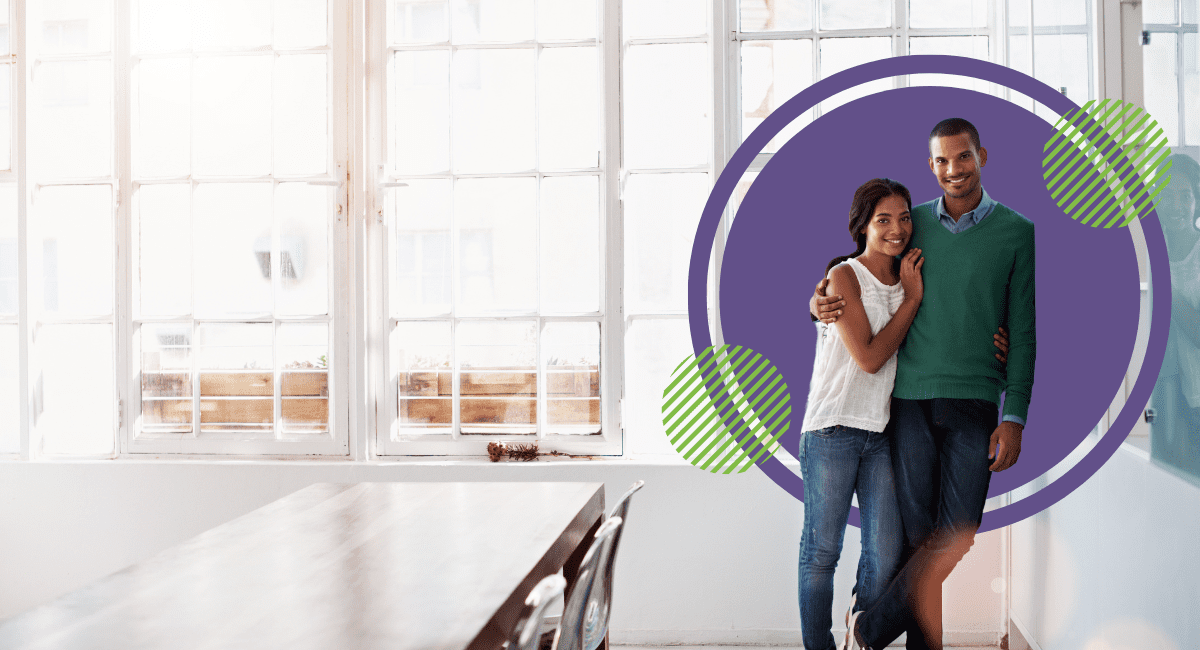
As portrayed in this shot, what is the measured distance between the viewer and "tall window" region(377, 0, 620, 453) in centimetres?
377

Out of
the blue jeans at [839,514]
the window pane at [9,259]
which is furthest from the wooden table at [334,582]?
the window pane at [9,259]

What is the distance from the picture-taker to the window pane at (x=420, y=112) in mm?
3820

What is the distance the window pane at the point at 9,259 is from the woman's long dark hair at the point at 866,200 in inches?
150

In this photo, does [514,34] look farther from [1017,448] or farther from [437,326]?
[1017,448]

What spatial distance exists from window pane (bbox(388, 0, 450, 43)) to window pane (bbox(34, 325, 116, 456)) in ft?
6.50

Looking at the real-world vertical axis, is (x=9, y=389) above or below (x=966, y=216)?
below

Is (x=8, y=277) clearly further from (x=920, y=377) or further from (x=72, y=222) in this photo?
(x=920, y=377)

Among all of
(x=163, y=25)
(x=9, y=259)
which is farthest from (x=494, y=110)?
(x=9, y=259)

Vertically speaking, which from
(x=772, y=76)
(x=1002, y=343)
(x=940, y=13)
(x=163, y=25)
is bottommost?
(x=1002, y=343)

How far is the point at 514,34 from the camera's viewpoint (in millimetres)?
3783

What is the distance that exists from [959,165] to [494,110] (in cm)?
206

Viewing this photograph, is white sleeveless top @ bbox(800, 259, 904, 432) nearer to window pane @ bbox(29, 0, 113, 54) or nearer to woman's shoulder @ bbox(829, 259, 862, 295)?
woman's shoulder @ bbox(829, 259, 862, 295)

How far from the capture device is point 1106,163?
2479mm

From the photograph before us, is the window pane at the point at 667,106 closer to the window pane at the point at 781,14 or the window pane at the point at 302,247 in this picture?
the window pane at the point at 781,14
